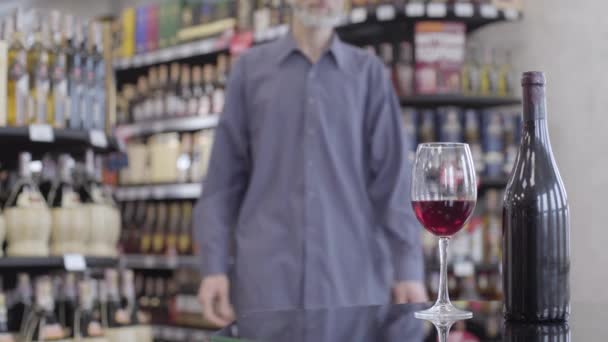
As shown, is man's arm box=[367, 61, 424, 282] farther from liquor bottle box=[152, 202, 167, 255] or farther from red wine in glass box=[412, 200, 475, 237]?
liquor bottle box=[152, 202, 167, 255]

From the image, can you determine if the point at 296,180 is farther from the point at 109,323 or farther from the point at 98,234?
the point at 109,323

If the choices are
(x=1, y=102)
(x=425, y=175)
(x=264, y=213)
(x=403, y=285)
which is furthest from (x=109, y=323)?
(x=425, y=175)

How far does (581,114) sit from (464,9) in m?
0.73

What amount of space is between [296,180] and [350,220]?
19 centimetres

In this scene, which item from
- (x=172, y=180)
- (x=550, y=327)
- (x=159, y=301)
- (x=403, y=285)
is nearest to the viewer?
A: (x=550, y=327)

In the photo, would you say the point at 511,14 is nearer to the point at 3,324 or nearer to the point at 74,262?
the point at 74,262

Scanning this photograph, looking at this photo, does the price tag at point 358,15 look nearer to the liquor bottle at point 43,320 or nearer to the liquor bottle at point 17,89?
the liquor bottle at point 17,89

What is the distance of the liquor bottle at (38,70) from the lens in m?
3.33

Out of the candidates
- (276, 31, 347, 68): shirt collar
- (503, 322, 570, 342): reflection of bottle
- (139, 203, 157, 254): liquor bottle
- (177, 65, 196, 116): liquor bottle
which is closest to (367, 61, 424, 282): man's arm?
(276, 31, 347, 68): shirt collar

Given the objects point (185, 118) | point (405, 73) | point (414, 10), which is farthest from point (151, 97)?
point (414, 10)

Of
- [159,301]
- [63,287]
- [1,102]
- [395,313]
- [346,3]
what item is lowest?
[159,301]

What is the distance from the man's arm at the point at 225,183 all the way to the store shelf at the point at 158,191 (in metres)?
2.73

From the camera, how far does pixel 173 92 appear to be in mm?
5977

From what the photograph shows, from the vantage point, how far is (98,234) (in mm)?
3414
